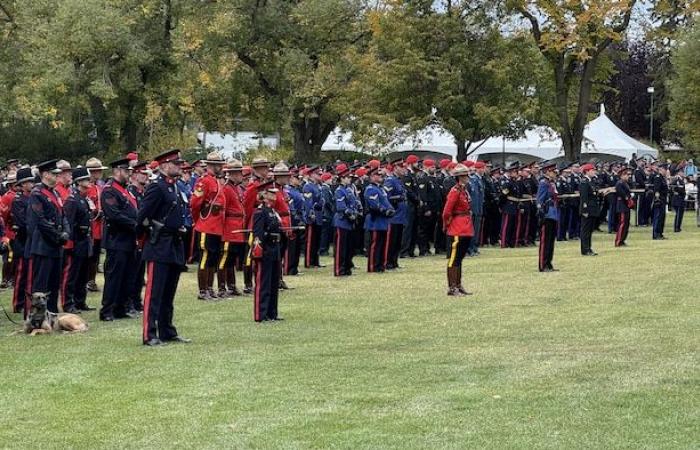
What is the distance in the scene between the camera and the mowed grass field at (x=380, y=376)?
8.44m

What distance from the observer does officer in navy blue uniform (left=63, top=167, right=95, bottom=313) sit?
1562cm

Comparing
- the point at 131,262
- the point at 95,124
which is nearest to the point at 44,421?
the point at 131,262

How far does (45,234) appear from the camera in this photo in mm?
13906

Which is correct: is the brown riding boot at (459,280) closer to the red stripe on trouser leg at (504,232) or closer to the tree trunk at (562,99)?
the red stripe on trouser leg at (504,232)

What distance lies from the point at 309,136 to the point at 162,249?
33877 mm

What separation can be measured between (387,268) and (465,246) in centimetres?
510

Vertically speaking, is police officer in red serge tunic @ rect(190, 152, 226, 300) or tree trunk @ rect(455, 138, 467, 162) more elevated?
tree trunk @ rect(455, 138, 467, 162)

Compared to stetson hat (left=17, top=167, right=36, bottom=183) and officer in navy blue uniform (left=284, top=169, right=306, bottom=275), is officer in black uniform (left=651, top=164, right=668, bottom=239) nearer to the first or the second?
officer in navy blue uniform (left=284, top=169, right=306, bottom=275)

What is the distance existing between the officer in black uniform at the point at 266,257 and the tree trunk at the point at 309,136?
99.9 ft

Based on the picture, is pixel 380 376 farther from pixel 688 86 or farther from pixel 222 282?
pixel 688 86

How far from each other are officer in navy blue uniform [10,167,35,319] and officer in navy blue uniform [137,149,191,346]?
3886 mm

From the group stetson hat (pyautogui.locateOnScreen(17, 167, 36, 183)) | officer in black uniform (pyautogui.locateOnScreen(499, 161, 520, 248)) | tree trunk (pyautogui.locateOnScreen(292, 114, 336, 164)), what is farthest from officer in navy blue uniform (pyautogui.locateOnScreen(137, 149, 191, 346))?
tree trunk (pyautogui.locateOnScreen(292, 114, 336, 164))

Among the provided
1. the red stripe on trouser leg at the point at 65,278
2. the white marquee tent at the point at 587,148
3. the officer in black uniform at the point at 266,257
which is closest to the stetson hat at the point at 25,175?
the red stripe on trouser leg at the point at 65,278

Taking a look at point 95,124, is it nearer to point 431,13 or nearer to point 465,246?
point 431,13
